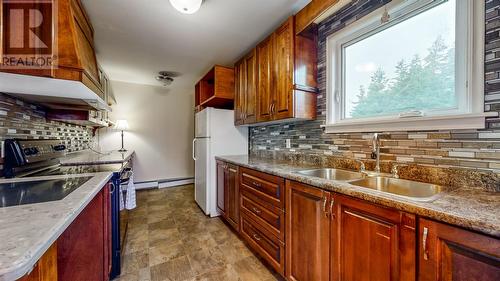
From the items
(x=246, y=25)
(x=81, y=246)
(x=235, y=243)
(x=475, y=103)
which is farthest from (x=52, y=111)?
(x=475, y=103)

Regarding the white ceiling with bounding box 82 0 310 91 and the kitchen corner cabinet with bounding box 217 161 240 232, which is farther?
the kitchen corner cabinet with bounding box 217 161 240 232

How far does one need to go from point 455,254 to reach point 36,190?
71.0 inches

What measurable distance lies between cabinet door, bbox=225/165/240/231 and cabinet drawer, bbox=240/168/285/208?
0.20 metres

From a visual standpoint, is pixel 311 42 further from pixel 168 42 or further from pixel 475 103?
pixel 168 42

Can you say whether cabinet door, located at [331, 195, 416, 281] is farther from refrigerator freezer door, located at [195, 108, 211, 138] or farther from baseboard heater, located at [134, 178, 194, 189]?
baseboard heater, located at [134, 178, 194, 189]

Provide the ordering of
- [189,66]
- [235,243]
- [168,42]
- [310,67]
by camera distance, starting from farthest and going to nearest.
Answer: [189,66] → [168,42] → [235,243] → [310,67]

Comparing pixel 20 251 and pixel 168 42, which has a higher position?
pixel 168 42

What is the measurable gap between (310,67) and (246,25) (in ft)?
2.60

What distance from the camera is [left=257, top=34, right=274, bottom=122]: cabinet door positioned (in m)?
2.13

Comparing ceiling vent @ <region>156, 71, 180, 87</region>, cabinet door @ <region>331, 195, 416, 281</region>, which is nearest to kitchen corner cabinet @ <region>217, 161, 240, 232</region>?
cabinet door @ <region>331, 195, 416, 281</region>

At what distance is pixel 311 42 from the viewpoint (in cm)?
200

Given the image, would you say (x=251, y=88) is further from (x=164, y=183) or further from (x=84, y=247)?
(x=164, y=183)

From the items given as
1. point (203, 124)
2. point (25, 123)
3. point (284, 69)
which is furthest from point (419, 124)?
Answer: point (25, 123)

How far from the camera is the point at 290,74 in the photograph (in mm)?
1867
